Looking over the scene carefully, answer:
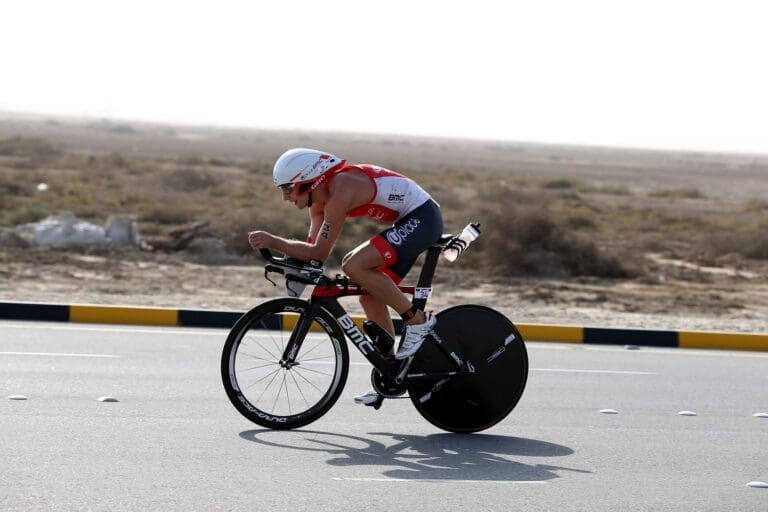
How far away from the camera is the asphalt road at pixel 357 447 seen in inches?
231

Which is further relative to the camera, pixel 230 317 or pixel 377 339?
pixel 230 317

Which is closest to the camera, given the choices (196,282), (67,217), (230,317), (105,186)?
(230,317)

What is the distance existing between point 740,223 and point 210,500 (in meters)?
28.3

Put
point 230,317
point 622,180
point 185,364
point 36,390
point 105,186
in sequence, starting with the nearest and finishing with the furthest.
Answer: point 36,390, point 185,364, point 230,317, point 105,186, point 622,180

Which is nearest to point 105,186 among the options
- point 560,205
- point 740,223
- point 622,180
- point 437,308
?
point 560,205

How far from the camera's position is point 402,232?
7.16 m

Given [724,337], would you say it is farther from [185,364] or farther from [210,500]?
[210,500]

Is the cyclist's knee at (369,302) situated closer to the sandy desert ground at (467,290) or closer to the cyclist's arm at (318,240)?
the cyclist's arm at (318,240)

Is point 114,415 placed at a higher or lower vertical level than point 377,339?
lower

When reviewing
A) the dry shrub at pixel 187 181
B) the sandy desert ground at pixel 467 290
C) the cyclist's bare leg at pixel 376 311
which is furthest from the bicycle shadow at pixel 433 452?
the dry shrub at pixel 187 181

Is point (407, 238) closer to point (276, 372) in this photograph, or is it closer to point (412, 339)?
point (412, 339)

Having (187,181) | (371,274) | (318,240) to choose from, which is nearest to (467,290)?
(371,274)

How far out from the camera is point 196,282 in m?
16.5

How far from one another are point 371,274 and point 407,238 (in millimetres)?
304
